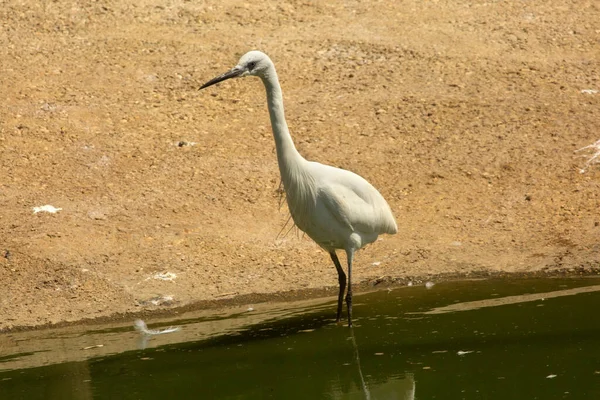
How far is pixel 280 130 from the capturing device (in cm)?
790

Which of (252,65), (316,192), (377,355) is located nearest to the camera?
(377,355)

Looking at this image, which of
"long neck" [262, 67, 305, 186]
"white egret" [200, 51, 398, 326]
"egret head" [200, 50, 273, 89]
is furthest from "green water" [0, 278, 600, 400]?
"egret head" [200, 50, 273, 89]

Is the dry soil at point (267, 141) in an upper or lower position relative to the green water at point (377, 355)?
upper

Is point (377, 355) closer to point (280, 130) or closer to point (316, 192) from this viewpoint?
point (316, 192)

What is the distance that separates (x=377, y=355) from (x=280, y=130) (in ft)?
6.36

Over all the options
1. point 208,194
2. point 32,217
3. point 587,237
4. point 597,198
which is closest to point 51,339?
point 32,217

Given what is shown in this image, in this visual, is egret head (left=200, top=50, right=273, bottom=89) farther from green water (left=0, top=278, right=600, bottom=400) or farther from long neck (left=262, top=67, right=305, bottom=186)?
green water (left=0, top=278, right=600, bottom=400)

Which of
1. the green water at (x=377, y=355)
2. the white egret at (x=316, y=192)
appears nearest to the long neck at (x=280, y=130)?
the white egret at (x=316, y=192)

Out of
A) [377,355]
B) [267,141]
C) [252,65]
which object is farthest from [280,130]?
[267,141]

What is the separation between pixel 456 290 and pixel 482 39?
667 cm

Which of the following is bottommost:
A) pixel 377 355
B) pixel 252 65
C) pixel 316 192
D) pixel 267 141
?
pixel 377 355

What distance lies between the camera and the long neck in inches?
311

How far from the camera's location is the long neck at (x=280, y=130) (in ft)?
25.9

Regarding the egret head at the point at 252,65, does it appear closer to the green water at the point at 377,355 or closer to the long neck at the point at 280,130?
the long neck at the point at 280,130
